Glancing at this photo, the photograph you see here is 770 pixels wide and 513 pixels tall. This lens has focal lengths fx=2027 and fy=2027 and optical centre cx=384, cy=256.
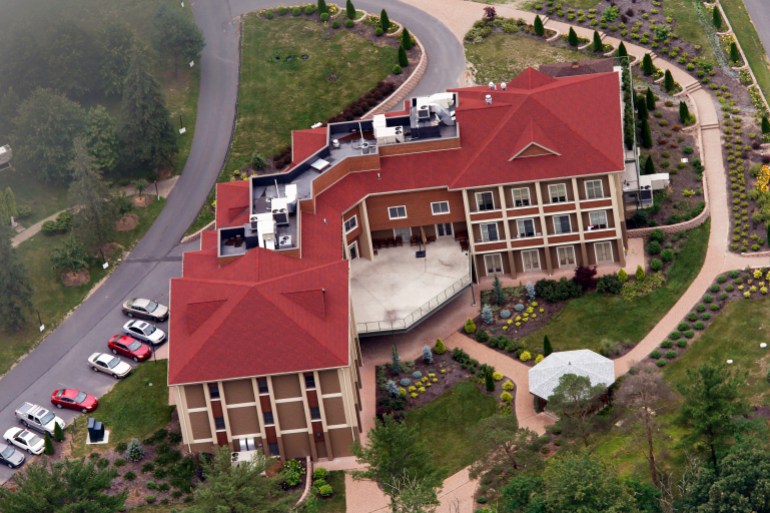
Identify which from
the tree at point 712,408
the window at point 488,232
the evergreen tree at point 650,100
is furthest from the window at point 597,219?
the tree at point 712,408

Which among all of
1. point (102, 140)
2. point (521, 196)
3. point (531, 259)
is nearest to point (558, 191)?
point (521, 196)

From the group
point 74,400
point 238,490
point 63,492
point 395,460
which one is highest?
point 238,490

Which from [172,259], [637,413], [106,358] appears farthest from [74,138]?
[637,413]

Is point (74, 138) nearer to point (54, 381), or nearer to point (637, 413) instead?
point (54, 381)

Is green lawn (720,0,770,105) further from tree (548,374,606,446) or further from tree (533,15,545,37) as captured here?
tree (548,374,606,446)

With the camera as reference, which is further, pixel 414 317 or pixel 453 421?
pixel 414 317

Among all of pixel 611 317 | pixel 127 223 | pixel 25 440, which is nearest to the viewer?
pixel 25 440

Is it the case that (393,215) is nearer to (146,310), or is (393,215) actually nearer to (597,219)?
(597,219)
